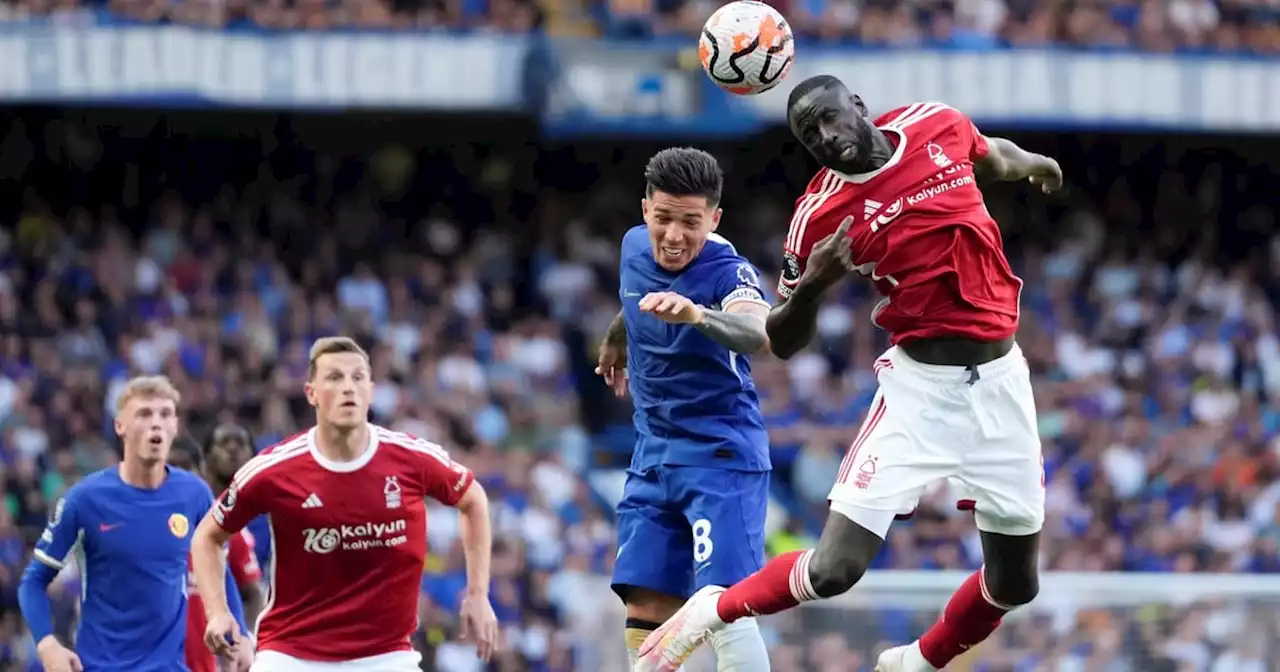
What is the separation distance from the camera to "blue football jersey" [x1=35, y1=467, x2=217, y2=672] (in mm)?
10117

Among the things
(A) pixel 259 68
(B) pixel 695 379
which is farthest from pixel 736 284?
(A) pixel 259 68

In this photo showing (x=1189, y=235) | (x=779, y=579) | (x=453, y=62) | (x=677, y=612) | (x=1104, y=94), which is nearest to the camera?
(x=779, y=579)

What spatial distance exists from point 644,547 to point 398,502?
1.05 m

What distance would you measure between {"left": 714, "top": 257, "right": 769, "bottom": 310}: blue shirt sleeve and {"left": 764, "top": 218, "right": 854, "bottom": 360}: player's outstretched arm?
1.72ft

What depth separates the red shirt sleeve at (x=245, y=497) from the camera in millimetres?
8586

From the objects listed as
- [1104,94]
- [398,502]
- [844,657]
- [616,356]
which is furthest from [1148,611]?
[1104,94]

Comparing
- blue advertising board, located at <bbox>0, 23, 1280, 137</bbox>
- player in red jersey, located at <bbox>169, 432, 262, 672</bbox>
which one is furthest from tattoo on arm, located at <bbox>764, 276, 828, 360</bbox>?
blue advertising board, located at <bbox>0, 23, 1280, 137</bbox>

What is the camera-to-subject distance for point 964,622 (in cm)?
841

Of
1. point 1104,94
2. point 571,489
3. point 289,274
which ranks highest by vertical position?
point 1104,94

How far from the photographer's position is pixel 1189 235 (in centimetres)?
2262

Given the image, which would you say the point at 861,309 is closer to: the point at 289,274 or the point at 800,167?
the point at 800,167

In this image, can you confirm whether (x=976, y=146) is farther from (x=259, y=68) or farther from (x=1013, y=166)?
(x=259, y=68)

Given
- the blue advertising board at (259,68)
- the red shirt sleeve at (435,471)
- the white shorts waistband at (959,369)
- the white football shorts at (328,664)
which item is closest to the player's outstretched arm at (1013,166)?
the white shorts waistband at (959,369)

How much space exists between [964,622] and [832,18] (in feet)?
41.8
